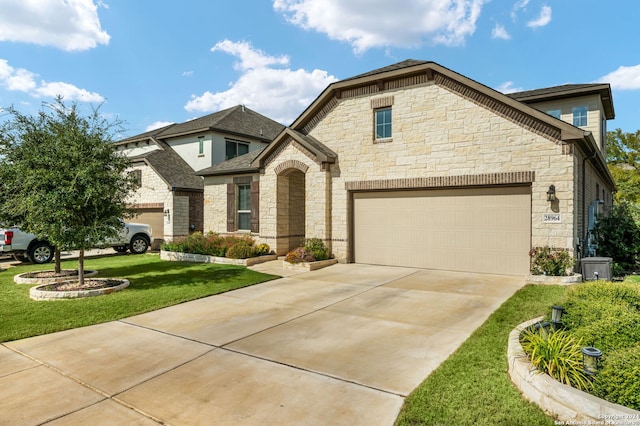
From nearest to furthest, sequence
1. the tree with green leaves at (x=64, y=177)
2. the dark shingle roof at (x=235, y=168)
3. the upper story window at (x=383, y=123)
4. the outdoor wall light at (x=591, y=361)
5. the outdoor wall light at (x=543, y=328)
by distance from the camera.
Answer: the outdoor wall light at (x=591, y=361), the outdoor wall light at (x=543, y=328), the tree with green leaves at (x=64, y=177), the upper story window at (x=383, y=123), the dark shingle roof at (x=235, y=168)

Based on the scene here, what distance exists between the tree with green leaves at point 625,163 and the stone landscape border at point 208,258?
2975 cm

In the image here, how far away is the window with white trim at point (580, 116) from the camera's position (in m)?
16.5

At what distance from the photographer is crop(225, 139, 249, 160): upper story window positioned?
22681mm

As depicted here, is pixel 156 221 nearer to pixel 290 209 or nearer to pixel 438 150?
pixel 290 209

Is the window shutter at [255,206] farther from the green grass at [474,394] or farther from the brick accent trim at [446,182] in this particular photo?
the green grass at [474,394]

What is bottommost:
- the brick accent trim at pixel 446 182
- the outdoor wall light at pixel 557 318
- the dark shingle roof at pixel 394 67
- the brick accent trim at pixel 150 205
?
the outdoor wall light at pixel 557 318

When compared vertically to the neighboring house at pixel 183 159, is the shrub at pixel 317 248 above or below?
below

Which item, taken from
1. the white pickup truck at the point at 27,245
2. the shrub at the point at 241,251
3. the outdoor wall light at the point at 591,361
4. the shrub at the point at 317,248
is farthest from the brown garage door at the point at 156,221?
the outdoor wall light at the point at 591,361

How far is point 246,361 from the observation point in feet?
15.8

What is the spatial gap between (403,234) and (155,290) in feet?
25.3

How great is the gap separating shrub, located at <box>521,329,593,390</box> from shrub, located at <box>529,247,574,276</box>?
5962mm

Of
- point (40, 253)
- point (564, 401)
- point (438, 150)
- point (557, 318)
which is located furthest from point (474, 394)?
point (40, 253)

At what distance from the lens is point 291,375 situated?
4.38 m

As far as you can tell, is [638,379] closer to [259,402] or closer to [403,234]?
[259,402]
